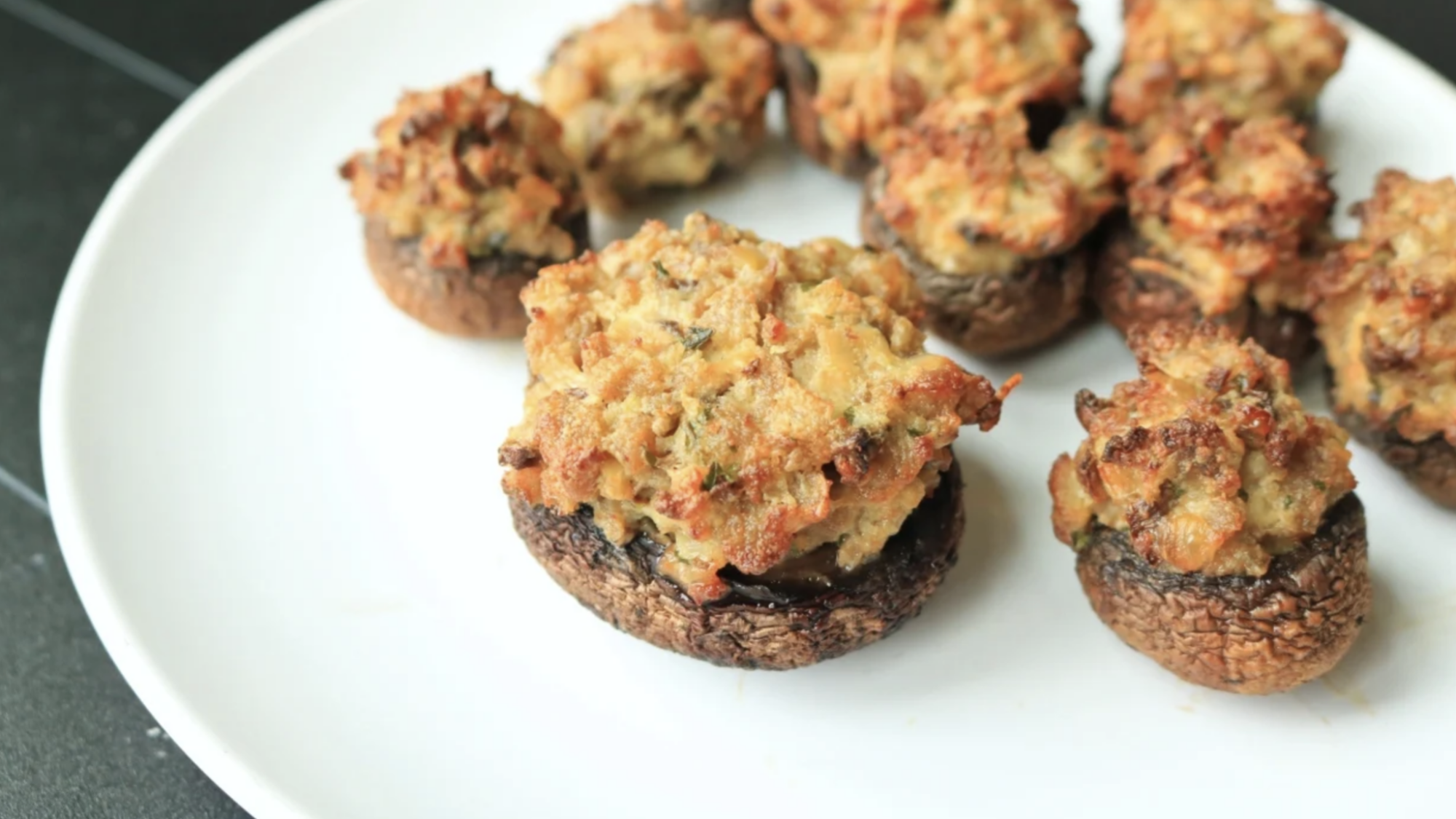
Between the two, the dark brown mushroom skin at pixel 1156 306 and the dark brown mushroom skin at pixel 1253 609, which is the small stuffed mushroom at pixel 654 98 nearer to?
the dark brown mushroom skin at pixel 1156 306

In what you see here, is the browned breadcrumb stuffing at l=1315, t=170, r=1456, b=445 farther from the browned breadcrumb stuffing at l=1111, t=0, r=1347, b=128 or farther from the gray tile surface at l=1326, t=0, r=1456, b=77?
the gray tile surface at l=1326, t=0, r=1456, b=77

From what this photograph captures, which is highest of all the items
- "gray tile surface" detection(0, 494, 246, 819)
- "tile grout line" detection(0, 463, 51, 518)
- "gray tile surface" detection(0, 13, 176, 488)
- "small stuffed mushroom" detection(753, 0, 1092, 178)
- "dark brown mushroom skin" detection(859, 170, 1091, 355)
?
"small stuffed mushroom" detection(753, 0, 1092, 178)

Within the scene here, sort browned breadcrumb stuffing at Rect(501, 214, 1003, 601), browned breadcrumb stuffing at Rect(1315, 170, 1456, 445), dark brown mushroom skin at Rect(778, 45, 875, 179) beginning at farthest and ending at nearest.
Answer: dark brown mushroom skin at Rect(778, 45, 875, 179)
browned breadcrumb stuffing at Rect(1315, 170, 1456, 445)
browned breadcrumb stuffing at Rect(501, 214, 1003, 601)

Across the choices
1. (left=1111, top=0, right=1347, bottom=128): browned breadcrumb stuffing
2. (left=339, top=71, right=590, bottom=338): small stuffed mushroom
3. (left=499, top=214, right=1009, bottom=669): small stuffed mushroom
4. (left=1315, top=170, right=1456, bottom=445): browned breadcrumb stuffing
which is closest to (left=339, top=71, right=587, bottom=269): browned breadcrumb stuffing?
(left=339, top=71, right=590, bottom=338): small stuffed mushroom

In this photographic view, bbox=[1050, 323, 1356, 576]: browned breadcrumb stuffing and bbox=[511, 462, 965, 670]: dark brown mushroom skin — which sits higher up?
bbox=[1050, 323, 1356, 576]: browned breadcrumb stuffing

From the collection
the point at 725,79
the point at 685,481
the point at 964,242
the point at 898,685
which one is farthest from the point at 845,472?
the point at 725,79

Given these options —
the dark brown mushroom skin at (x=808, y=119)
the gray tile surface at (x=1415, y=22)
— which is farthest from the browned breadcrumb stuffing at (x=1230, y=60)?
the gray tile surface at (x=1415, y=22)

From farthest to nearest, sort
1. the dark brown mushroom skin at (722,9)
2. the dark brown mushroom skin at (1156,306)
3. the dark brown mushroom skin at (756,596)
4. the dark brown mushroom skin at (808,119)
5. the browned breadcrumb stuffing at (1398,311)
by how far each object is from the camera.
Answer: the dark brown mushroom skin at (722,9)
the dark brown mushroom skin at (808,119)
the dark brown mushroom skin at (1156,306)
the browned breadcrumb stuffing at (1398,311)
the dark brown mushroom skin at (756,596)

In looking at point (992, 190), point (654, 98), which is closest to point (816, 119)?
point (654, 98)
